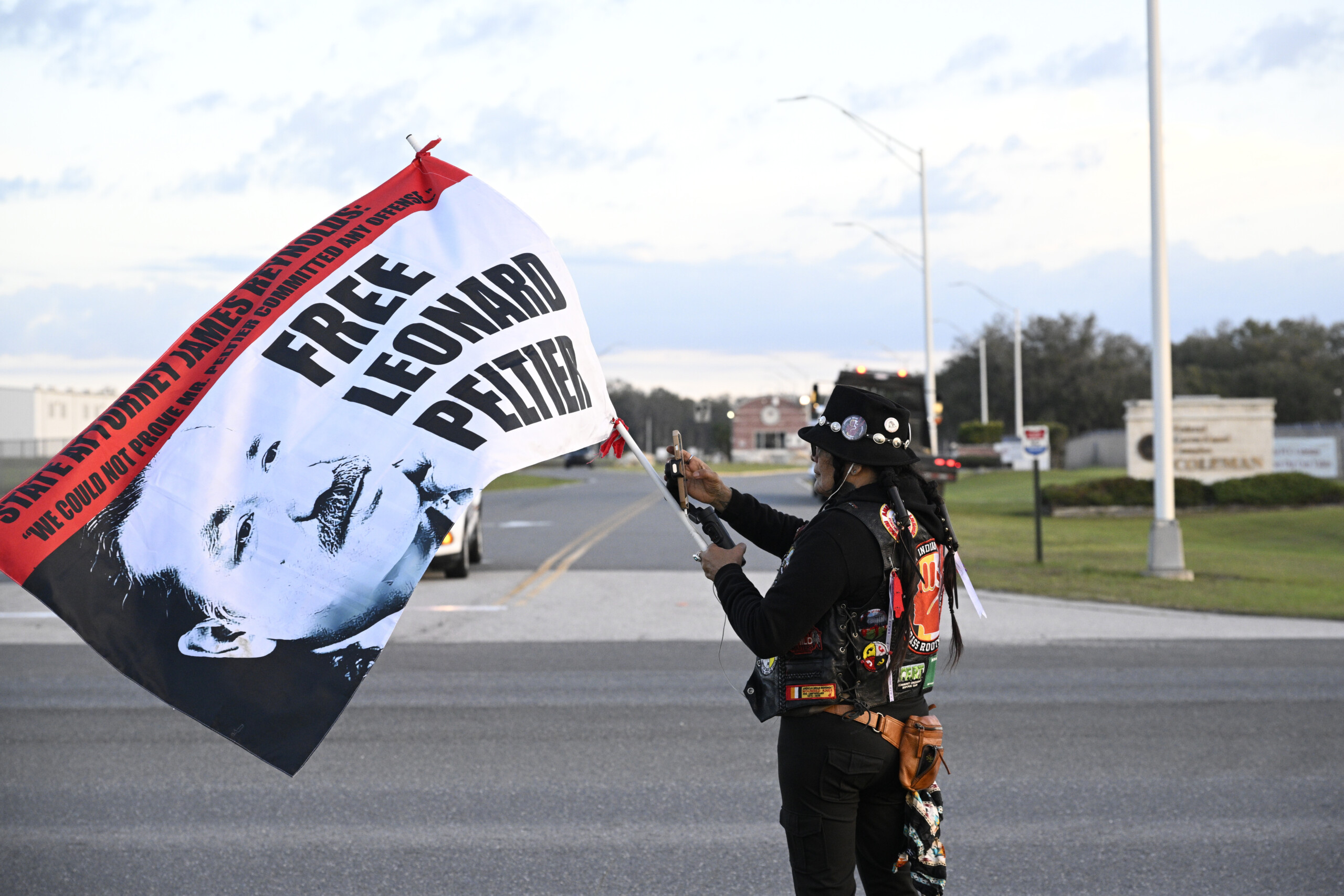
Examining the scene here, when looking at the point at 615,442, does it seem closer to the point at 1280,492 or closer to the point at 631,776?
the point at 631,776

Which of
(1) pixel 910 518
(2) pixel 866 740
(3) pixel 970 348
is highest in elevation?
(3) pixel 970 348

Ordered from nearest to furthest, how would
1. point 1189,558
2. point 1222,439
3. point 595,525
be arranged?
point 1189,558 < point 595,525 < point 1222,439

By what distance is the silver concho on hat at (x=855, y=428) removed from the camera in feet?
11.0

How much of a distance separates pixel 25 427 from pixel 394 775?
7684 centimetres

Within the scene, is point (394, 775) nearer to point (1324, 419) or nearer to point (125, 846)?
point (125, 846)

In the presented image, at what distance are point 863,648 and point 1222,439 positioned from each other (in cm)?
3000

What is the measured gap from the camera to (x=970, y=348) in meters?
91.4

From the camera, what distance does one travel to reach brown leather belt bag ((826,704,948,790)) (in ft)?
11.0

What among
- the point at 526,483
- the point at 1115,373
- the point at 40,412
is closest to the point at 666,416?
the point at 1115,373

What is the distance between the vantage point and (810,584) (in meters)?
3.19

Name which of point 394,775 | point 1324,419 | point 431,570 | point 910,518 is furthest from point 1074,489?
point 1324,419

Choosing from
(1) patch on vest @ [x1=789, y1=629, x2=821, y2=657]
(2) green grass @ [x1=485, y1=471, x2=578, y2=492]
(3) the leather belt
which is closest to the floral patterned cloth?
(3) the leather belt

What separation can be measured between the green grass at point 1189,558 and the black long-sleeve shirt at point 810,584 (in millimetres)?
10831

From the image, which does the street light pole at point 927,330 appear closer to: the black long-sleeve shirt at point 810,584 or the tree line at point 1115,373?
the black long-sleeve shirt at point 810,584
